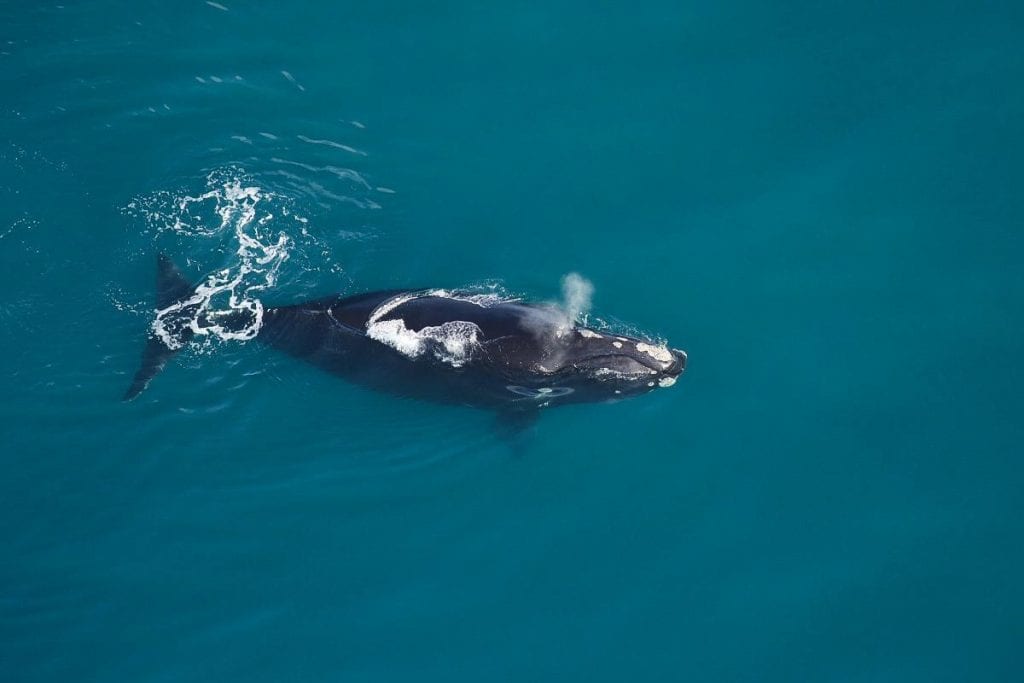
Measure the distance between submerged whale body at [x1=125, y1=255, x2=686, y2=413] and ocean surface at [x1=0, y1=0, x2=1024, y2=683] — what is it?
0.66 m

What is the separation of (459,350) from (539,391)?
7.04 feet

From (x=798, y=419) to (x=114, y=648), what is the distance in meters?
16.3

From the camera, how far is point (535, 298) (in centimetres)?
2314

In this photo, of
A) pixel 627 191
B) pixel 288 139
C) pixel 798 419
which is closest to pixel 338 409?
pixel 288 139

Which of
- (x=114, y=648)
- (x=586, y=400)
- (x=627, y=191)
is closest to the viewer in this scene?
(x=114, y=648)

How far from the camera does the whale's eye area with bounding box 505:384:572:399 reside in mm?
21312

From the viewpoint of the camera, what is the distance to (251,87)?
2547cm

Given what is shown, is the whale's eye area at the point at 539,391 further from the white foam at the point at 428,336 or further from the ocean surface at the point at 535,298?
the white foam at the point at 428,336

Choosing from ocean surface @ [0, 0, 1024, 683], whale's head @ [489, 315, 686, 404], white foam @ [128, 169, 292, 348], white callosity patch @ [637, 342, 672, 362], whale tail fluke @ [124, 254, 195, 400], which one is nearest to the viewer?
ocean surface @ [0, 0, 1024, 683]

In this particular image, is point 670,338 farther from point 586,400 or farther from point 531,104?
point 531,104

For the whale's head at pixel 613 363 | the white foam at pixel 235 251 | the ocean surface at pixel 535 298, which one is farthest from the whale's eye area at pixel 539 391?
the white foam at pixel 235 251

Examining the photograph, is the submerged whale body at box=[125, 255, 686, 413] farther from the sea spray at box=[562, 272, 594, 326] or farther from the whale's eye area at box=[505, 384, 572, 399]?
the sea spray at box=[562, 272, 594, 326]

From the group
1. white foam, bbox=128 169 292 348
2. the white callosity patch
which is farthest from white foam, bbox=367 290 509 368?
the white callosity patch

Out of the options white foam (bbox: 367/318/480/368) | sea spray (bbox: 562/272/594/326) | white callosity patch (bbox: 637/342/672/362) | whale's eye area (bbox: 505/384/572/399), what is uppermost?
sea spray (bbox: 562/272/594/326)
